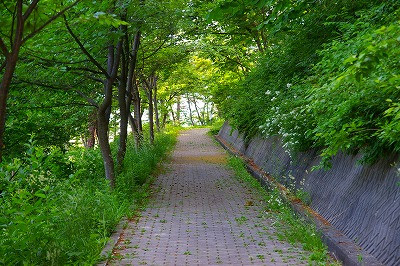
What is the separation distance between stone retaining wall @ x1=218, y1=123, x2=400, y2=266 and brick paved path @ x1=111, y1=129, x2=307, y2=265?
0.87 m

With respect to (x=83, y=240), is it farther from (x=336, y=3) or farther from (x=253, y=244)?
(x=336, y=3)

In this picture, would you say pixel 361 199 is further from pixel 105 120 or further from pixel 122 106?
pixel 122 106

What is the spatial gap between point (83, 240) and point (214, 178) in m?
9.73

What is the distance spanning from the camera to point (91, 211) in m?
8.91

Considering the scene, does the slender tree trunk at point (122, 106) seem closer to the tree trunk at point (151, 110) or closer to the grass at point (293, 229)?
the grass at point (293, 229)

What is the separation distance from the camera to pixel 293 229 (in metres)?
8.66

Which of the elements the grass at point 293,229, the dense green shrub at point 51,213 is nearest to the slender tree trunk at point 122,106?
the dense green shrub at point 51,213

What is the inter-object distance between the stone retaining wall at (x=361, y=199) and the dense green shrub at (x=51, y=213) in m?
3.36

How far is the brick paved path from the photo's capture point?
7.24 metres

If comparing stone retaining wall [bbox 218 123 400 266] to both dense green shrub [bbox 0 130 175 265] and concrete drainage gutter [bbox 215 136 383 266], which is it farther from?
dense green shrub [bbox 0 130 175 265]

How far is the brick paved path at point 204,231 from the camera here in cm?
724

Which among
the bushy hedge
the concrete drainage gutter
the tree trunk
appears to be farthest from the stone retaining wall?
the tree trunk

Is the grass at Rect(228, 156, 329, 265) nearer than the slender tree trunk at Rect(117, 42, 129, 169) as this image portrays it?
Yes

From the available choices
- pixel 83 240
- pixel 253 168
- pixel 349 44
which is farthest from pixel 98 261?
pixel 253 168
